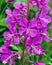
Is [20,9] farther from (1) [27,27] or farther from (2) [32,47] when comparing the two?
(2) [32,47]

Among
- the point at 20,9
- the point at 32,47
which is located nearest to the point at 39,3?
the point at 20,9

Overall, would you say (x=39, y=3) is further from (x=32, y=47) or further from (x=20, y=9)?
(x=32, y=47)

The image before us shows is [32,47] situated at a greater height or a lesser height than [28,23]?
lesser

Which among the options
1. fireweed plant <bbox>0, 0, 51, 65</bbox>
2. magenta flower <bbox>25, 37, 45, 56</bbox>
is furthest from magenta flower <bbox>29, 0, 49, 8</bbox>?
magenta flower <bbox>25, 37, 45, 56</bbox>

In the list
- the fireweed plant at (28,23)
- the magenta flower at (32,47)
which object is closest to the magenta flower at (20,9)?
the fireweed plant at (28,23)

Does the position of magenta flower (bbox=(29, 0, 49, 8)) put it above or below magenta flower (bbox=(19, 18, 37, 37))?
above

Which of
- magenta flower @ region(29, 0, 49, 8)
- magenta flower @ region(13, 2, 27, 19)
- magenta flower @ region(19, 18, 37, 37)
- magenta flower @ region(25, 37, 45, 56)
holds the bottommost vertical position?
magenta flower @ region(25, 37, 45, 56)

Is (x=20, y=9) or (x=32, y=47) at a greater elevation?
(x=20, y=9)

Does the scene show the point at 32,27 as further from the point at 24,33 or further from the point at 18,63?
the point at 18,63

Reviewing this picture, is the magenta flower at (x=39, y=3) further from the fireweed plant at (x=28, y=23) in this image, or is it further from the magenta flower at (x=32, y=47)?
the magenta flower at (x=32, y=47)

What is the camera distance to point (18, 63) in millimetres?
2258

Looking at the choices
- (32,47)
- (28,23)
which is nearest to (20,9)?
(28,23)

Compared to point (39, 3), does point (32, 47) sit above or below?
below

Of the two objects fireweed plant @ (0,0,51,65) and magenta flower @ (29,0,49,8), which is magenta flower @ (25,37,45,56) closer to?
fireweed plant @ (0,0,51,65)
